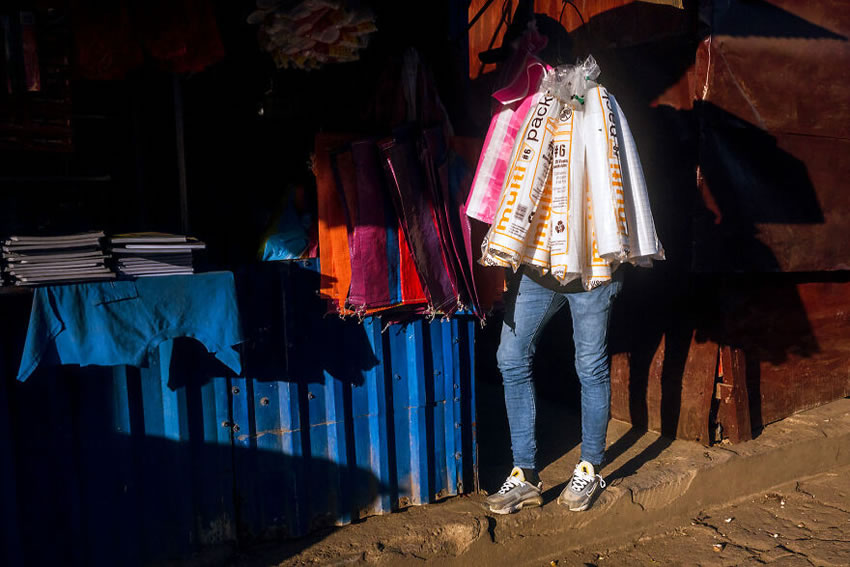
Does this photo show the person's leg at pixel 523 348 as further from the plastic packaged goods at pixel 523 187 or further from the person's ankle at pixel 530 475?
the plastic packaged goods at pixel 523 187

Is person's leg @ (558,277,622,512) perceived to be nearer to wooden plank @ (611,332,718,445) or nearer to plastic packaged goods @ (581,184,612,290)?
plastic packaged goods @ (581,184,612,290)

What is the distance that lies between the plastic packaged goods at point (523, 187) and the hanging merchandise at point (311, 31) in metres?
0.84

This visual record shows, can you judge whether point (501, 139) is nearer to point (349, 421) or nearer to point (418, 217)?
point (418, 217)

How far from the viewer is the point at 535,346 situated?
3.09 metres

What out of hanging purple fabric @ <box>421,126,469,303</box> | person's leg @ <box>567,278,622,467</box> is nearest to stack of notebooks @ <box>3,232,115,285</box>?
hanging purple fabric @ <box>421,126,469,303</box>

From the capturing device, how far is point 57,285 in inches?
89.1

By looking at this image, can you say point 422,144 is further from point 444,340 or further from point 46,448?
point 46,448

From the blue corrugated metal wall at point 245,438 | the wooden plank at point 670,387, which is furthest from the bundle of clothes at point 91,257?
the wooden plank at point 670,387

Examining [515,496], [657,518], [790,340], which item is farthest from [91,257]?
[790,340]

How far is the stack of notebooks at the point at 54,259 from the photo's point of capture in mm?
2234

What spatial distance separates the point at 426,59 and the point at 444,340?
1.40 meters

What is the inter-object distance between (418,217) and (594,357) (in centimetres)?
106

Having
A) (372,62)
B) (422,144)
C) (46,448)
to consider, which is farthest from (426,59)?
(46,448)

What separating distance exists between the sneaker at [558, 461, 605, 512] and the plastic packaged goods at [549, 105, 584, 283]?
1.05 metres
